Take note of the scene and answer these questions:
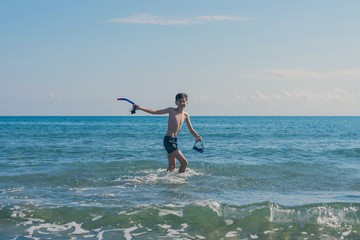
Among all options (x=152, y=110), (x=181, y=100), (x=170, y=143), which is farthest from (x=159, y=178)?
(x=181, y=100)

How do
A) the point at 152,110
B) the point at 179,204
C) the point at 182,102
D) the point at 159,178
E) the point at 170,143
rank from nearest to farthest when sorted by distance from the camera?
the point at 179,204 < the point at 152,110 < the point at 182,102 < the point at 170,143 < the point at 159,178

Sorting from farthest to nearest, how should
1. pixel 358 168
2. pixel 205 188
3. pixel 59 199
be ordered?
pixel 358 168 < pixel 205 188 < pixel 59 199

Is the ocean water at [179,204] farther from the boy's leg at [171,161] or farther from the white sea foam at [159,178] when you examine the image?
the boy's leg at [171,161]

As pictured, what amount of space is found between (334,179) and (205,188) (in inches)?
152

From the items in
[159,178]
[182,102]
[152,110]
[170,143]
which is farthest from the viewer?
[159,178]

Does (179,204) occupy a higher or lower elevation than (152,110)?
lower

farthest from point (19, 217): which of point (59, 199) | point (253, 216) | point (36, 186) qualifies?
point (253, 216)

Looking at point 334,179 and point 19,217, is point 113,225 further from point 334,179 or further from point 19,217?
point 334,179

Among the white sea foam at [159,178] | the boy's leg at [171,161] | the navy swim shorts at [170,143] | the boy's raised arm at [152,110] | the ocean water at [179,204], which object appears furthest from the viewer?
the boy's leg at [171,161]

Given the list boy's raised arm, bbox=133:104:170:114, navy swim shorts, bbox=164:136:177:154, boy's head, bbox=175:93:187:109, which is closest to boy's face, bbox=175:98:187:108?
boy's head, bbox=175:93:187:109

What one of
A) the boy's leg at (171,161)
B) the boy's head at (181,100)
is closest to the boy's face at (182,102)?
the boy's head at (181,100)

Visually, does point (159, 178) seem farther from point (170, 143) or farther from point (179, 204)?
point (179, 204)

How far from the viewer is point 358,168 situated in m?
11.0

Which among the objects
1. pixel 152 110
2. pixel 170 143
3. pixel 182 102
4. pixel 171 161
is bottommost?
pixel 171 161
